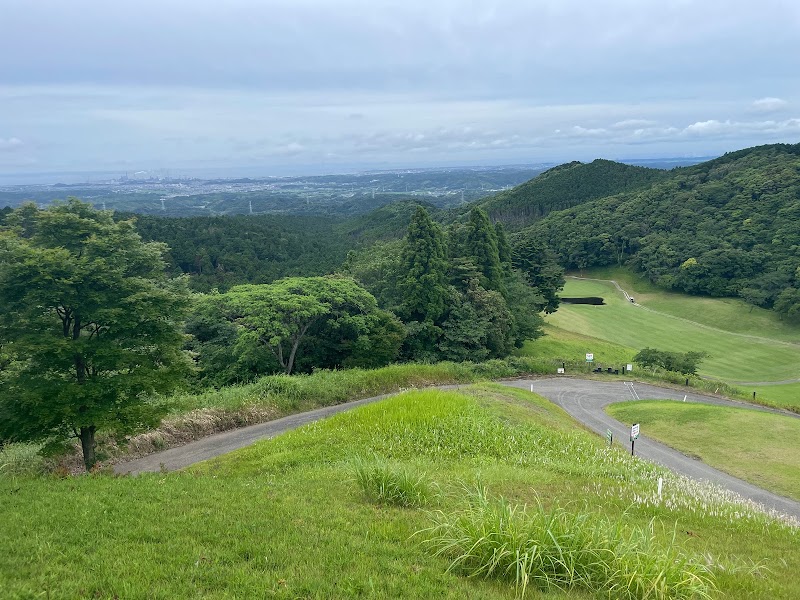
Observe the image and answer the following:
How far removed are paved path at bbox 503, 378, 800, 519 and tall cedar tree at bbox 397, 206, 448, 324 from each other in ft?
19.9

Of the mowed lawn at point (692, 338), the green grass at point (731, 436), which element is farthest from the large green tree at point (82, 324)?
the mowed lawn at point (692, 338)

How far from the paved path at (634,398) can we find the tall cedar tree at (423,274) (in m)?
6.05

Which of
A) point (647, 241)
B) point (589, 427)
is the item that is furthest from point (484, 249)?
point (647, 241)

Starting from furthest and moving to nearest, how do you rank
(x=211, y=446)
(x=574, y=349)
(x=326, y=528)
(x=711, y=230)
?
1. (x=711, y=230)
2. (x=574, y=349)
3. (x=211, y=446)
4. (x=326, y=528)

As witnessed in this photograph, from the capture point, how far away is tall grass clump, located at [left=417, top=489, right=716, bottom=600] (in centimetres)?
429

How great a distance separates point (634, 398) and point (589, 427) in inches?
245

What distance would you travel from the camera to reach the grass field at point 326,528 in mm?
4289

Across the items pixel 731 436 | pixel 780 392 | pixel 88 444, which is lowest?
pixel 780 392

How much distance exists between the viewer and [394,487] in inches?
261

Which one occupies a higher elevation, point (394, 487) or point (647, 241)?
point (394, 487)

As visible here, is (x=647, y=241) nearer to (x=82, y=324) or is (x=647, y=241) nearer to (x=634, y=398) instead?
(x=634, y=398)

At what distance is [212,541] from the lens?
16.9 ft

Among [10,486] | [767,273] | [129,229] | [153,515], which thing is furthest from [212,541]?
[767,273]

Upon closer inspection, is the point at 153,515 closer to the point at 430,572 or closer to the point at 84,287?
the point at 430,572
